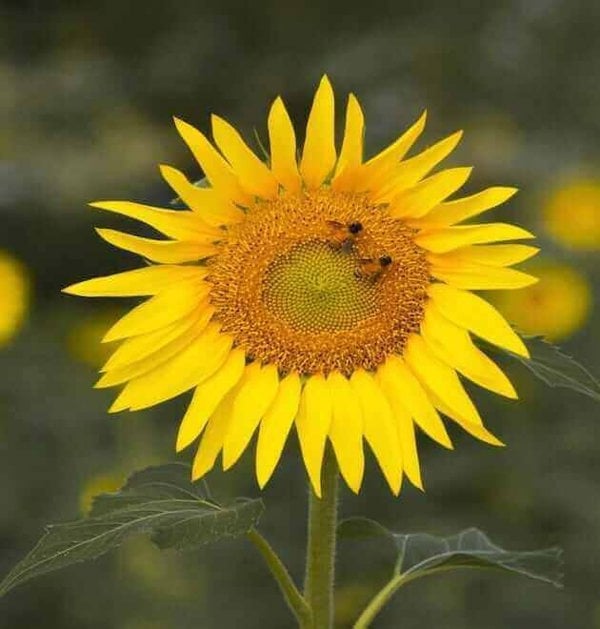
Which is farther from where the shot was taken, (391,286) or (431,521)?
(431,521)

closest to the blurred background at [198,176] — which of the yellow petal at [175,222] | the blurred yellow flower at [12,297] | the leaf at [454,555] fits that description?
the blurred yellow flower at [12,297]

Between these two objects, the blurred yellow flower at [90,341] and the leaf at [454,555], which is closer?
the leaf at [454,555]

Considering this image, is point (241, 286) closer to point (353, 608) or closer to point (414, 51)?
point (353, 608)

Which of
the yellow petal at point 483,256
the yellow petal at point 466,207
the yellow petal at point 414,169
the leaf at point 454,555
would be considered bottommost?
the leaf at point 454,555

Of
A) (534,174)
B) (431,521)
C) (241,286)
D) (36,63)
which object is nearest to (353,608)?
(431,521)

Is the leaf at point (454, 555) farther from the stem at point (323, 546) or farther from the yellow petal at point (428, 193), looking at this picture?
the yellow petal at point (428, 193)

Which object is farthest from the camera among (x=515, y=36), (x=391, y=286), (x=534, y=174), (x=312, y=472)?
(x=515, y=36)
